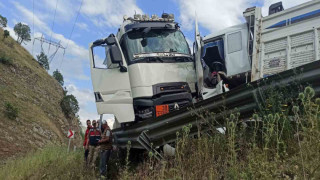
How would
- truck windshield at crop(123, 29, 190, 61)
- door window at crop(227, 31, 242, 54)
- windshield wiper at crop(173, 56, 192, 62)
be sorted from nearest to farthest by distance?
door window at crop(227, 31, 242, 54) < truck windshield at crop(123, 29, 190, 61) < windshield wiper at crop(173, 56, 192, 62)

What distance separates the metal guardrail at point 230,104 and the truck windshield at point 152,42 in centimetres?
202

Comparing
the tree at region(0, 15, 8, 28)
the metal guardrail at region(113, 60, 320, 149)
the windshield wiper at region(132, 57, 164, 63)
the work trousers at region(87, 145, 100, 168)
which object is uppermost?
the tree at region(0, 15, 8, 28)

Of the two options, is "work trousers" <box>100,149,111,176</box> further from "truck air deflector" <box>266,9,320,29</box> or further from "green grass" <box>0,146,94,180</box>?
"truck air deflector" <box>266,9,320,29</box>

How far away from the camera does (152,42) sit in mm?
6750

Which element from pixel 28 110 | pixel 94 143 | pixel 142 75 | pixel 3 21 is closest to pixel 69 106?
pixel 28 110

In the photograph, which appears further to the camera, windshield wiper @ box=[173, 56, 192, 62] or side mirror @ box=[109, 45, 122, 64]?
windshield wiper @ box=[173, 56, 192, 62]

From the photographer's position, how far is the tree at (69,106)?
39406 millimetres

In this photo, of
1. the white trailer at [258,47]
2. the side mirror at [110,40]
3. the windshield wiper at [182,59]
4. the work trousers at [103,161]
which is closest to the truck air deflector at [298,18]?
the white trailer at [258,47]

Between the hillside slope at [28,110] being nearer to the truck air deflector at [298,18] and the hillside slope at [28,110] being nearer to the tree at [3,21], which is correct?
the tree at [3,21]

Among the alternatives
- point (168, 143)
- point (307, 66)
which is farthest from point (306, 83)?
point (168, 143)

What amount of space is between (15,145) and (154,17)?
724 inches

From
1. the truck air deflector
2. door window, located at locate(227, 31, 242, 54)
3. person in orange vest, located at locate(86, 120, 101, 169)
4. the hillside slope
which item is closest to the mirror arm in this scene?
person in orange vest, located at locate(86, 120, 101, 169)

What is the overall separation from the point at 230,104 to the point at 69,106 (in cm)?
3856

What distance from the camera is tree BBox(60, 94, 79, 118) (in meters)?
39.4
